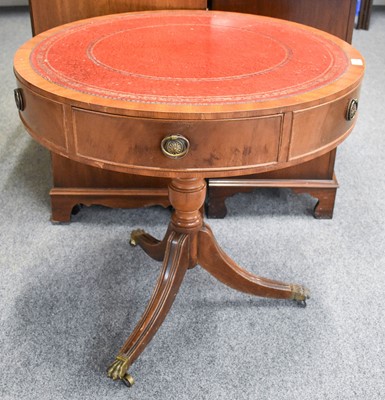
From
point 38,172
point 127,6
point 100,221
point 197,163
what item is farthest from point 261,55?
point 38,172

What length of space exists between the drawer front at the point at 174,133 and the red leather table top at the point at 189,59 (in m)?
0.04

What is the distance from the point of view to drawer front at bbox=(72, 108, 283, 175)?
37.2 inches

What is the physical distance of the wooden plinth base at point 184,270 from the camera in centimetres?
129

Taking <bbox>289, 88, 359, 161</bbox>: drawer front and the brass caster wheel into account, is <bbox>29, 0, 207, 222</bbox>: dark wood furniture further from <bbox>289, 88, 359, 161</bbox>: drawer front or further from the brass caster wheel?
<bbox>289, 88, 359, 161</bbox>: drawer front

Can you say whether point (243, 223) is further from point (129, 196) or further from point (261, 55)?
point (261, 55)

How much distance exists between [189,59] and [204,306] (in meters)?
0.67

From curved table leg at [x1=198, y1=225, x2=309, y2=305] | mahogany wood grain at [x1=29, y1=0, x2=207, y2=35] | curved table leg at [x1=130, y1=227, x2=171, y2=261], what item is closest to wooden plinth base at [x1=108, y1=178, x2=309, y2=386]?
curved table leg at [x1=198, y1=225, x2=309, y2=305]

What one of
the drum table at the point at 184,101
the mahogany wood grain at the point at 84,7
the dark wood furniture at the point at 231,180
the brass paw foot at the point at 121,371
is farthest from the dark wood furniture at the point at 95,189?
the brass paw foot at the point at 121,371

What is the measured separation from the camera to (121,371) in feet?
4.17

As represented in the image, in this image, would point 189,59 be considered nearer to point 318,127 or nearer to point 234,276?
point 318,127

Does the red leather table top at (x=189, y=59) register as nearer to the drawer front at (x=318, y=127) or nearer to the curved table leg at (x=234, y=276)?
the drawer front at (x=318, y=127)

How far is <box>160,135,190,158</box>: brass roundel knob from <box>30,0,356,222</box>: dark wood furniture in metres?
0.86

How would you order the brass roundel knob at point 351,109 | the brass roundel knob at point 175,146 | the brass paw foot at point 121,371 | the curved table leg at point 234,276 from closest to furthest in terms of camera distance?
the brass roundel knob at point 175,146, the brass roundel knob at point 351,109, the brass paw foot at point 121,371, the curved table leg at point 234,276

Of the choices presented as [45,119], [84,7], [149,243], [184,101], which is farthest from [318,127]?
[84,7]
